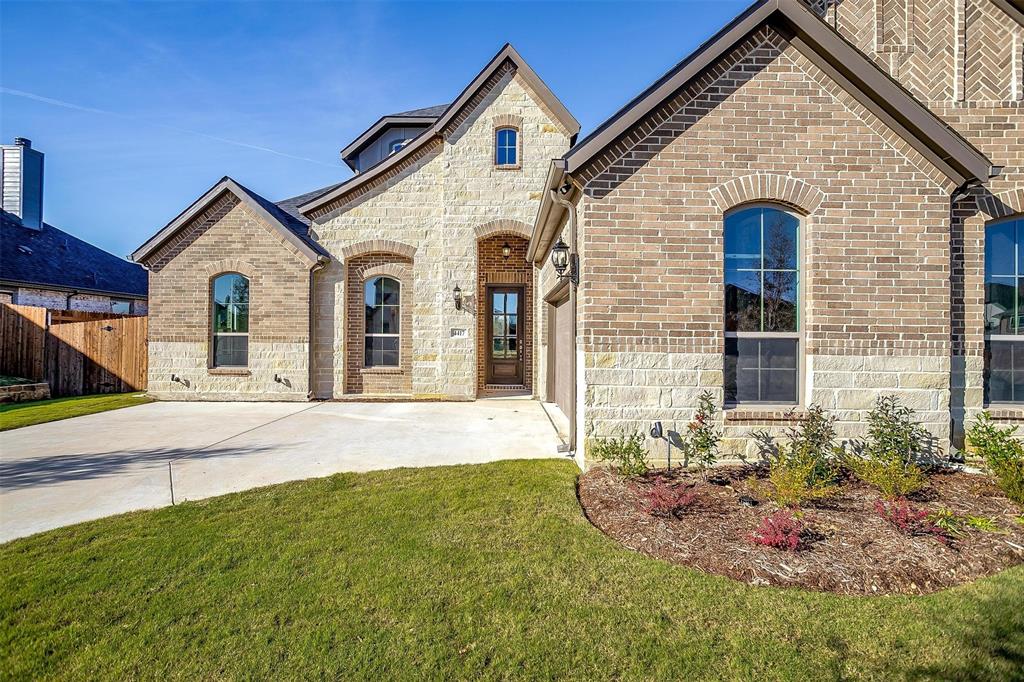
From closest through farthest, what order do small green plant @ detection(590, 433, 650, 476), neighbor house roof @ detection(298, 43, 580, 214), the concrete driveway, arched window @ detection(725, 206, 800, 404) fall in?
the concrete driveway
small green plant @ detection(590, 433, 650, 476)
arched window @ detection(725, 206, 800, 404)
neighbor house roof @ detection(298, 43, 580, 214)

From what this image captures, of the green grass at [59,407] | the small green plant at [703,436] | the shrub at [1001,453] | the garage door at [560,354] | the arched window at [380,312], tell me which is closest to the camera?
the shrub at [1001,453]

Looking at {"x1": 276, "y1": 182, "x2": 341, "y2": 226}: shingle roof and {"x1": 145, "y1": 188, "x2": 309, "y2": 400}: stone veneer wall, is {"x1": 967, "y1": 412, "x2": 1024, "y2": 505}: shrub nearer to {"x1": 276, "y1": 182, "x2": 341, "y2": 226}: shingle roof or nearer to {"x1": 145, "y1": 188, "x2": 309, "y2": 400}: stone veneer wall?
{"x1": 145, "y1": 188, "x2": 309, "y2": 400}: stone veneer wall

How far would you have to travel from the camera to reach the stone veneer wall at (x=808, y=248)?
5559 mm

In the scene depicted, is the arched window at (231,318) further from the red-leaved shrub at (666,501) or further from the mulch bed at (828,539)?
the red-leaved shrub at (666,501)

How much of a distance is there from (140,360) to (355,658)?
570 inches

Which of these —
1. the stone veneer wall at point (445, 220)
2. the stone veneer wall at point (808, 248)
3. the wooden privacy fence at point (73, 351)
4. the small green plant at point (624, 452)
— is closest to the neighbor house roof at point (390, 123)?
the stone veneer wall at point (445, 220)

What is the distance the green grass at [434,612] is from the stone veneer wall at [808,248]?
7.96 feet

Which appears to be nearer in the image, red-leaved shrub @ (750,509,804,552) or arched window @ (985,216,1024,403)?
red-leaved shrub @ (750,509,804,552)

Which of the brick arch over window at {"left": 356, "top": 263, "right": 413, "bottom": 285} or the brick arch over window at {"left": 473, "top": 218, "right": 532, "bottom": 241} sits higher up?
the brick arch over window at {"left": 473, "top": 218, "right": 532, "bottom": 241}

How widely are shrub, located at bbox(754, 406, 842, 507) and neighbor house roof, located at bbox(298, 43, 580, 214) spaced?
28.9 feet

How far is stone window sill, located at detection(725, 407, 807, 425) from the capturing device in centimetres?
558

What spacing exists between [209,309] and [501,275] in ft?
23.9

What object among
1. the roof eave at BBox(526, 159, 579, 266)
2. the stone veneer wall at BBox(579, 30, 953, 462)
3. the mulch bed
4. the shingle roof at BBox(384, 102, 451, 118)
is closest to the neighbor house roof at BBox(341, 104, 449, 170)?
the shingle roof at BBox(384, 102, 451, 118)

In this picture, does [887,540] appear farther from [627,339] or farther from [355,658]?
[355,658]
